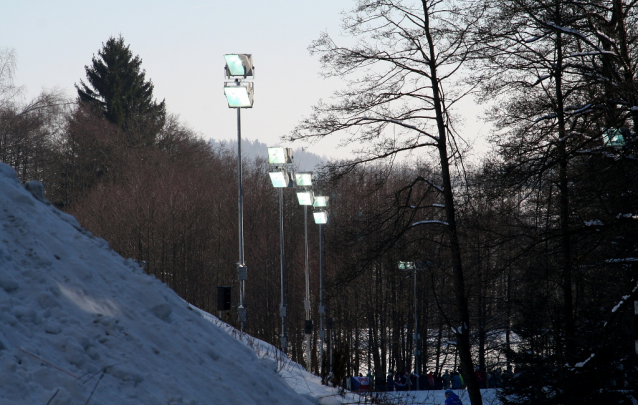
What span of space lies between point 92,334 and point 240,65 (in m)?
12.6

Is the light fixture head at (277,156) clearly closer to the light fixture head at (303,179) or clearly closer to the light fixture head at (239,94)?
the light fixture head at (303,179)

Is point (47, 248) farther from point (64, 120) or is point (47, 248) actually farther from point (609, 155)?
point (64, 120)

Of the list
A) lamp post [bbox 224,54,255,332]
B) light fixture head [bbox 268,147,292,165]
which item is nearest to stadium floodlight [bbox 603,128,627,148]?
lamp post [bbox 224,54,255,332]

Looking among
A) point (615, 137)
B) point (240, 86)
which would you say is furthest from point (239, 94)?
point (615, 137)

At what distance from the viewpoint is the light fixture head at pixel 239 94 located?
16703 mm

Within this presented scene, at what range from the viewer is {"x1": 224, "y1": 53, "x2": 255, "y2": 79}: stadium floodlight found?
1647cm

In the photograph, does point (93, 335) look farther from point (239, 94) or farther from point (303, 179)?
point (303, 179)

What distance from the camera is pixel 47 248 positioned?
5758 mm

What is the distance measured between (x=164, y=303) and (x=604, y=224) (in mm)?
7128

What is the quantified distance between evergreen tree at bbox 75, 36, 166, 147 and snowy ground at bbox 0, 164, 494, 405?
43.7m

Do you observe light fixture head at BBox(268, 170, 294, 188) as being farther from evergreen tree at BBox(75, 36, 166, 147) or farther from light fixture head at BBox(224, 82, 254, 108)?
evergreen tree at BBox(75, 36, 166, 147)

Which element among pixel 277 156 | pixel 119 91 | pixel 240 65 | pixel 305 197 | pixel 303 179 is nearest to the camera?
pixel 240 65

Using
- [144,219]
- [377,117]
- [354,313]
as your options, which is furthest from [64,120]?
[377,117]

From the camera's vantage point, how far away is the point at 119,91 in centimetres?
4947
